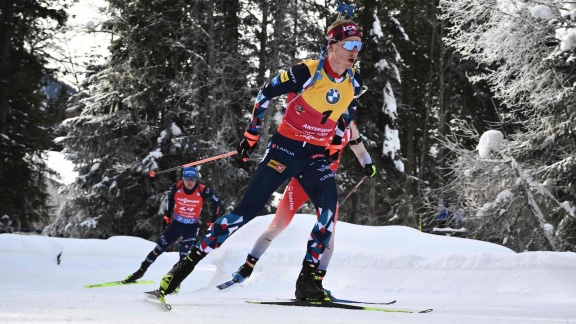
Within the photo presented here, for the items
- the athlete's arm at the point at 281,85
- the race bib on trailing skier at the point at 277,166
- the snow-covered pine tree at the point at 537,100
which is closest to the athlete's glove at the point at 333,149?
the race bib on trailing skier at the point at 277,166

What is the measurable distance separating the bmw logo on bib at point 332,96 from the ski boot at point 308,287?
1287 mm

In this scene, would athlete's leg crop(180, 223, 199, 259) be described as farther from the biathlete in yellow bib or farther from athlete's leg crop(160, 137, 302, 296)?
athlete's leg crop(160, 137, 302, 296)

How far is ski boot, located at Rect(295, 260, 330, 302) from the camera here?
5215 millimetres

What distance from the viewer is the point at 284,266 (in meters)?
9.47

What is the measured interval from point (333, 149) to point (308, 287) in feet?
3.74

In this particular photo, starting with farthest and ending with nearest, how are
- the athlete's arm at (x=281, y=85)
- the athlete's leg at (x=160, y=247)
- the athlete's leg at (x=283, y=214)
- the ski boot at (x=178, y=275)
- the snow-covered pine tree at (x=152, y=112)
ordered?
the snow-covered pine tree at (x=152, y=112)
the athlete's leg at (x=160, y=247)
the athlete's leg at (x=283, y=214)
the athlete's arm at (x=281, y=85)
the ski boot at (x=178, y=275)

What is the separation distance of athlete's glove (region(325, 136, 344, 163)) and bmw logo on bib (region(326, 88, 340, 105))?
1.37 ft

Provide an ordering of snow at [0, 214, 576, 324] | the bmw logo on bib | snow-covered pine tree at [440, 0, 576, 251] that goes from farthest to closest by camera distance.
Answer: snow-covered pine tree at [440, 0, 576, 251] < the bmw logo on bib < snow at [0, 214, 576, 324]

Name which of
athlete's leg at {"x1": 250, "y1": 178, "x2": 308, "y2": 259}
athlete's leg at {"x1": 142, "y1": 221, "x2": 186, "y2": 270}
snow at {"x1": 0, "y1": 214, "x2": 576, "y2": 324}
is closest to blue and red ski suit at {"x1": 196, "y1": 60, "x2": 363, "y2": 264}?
athlete's leg at {"x1": 250, "y1": 178, "x2": 308, "y2": 259}

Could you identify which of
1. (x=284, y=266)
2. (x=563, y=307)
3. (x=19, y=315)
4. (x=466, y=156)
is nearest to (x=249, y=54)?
(x=466, y=156)

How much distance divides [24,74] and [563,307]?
21.1m

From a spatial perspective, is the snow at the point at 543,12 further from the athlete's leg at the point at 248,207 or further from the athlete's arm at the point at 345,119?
the athlete's leg at the point at 248,207

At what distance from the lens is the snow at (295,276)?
402 cm

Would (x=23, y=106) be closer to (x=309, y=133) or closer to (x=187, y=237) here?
(x=187, y=237)
